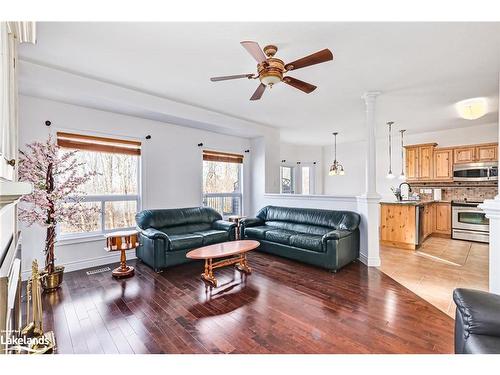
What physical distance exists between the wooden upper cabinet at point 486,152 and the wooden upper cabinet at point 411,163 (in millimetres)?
1182

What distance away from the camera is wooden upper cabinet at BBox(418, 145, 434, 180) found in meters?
6.03

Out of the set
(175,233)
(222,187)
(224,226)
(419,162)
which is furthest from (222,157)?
(419,162)

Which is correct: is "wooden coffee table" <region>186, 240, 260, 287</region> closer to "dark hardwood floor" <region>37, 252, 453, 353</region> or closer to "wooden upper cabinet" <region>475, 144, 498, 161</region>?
"dark hardwood floor" <region>37, 252, 453, 353</region>

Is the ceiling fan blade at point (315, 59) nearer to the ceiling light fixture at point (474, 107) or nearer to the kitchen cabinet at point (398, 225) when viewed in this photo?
the ceiling light fixture at point (474, 107)

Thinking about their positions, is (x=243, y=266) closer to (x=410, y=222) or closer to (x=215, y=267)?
(x=215, y=267)

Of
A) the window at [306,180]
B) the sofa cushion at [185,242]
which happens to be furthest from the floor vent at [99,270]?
the window at [306,180]

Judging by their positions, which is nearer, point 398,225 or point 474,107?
point 474,107

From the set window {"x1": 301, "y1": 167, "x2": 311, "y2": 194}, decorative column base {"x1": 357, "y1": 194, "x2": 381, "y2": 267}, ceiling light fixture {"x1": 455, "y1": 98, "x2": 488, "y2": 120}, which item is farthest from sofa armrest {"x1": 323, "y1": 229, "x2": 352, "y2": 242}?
window {"x1": 301, "y1": 167, "x2": 311, "y2": 194}

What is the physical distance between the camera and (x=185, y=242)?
3738 mm

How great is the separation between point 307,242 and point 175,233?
232 cm

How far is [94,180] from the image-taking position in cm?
391

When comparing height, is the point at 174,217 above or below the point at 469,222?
above

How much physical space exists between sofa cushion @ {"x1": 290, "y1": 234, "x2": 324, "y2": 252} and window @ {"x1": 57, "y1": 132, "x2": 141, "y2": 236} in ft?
9.71

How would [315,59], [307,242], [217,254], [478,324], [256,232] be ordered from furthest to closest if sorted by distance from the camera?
1. [256,232]
2. [307,242]
3. [217,254]
4. [315,59]
5. [478,324]
